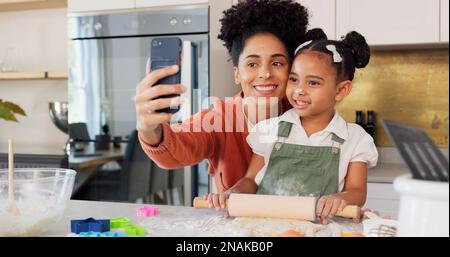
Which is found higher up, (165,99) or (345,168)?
(165,99)

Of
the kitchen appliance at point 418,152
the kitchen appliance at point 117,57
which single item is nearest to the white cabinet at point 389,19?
the kitchen appliance at point 117,57

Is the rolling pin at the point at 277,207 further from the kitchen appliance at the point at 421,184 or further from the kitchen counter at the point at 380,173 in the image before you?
the kitchen appliance at the point at 421,184

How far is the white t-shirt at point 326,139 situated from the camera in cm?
76

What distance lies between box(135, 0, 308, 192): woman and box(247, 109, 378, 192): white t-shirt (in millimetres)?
22

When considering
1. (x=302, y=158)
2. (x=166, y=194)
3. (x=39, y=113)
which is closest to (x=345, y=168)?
(x=302, y=158)

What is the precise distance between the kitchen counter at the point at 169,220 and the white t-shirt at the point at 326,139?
0.10 m

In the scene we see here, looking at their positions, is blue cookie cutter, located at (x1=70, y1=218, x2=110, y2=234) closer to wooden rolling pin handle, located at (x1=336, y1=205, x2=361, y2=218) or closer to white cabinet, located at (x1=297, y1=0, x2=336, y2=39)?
wooden rolling pin handle, located at (x1=336, y1=205, x2=361, y2=218)

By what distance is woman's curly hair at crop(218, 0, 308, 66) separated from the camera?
79 cm

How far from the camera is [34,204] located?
2.10ft

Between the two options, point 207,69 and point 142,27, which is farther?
point 142,27

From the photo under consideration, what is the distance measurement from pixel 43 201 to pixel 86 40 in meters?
1.06

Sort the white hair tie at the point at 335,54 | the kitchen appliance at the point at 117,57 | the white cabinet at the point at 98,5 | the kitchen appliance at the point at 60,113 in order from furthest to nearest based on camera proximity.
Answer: the kitchen appliance at the point at 60,113 → the white cabinet at the point at 98,5 → the kitchen appliance at the point at 117,57 → the white hair tie at the point at 335,54

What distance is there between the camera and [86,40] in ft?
5.26
